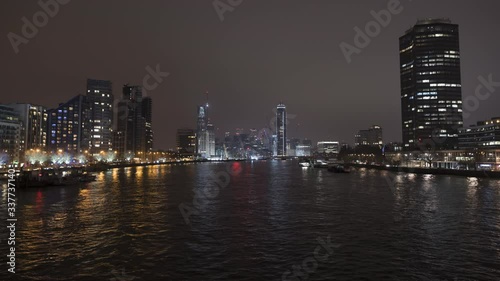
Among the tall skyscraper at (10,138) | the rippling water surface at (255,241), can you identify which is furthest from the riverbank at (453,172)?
the tall skyscraper at (10,138)

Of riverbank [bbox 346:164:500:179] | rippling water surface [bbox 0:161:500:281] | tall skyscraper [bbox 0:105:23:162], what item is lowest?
rippling water surface [bbox 0:161:500:281]

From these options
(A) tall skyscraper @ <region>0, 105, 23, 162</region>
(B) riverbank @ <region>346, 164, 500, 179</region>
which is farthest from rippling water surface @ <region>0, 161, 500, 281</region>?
(A) tall skyscraper @ <region>0, 105, 23, 162</region>

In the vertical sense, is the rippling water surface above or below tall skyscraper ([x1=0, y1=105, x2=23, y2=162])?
below

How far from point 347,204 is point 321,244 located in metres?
23.7

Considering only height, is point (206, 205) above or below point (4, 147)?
below

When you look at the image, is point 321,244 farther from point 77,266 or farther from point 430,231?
point 77,266

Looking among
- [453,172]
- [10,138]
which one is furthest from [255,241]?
[10,138]

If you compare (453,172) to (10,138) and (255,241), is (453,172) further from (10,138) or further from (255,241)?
(10,138)

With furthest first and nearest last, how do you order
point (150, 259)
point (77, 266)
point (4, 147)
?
1. point (4, 147)
2. point (150, 259)
3. point (77, 266)

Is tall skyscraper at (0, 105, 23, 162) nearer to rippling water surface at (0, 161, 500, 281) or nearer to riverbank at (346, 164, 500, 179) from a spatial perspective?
rippling water surface at (0, 161, 500, 281)

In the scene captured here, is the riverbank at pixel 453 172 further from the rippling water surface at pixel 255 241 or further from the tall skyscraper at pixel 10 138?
the tall skyscraper at pixel 10 138

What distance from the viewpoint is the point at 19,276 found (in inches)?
834

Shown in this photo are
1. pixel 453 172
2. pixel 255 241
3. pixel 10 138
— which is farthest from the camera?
pixel 10 138

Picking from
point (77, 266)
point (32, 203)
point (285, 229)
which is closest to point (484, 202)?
point (285, 229)
